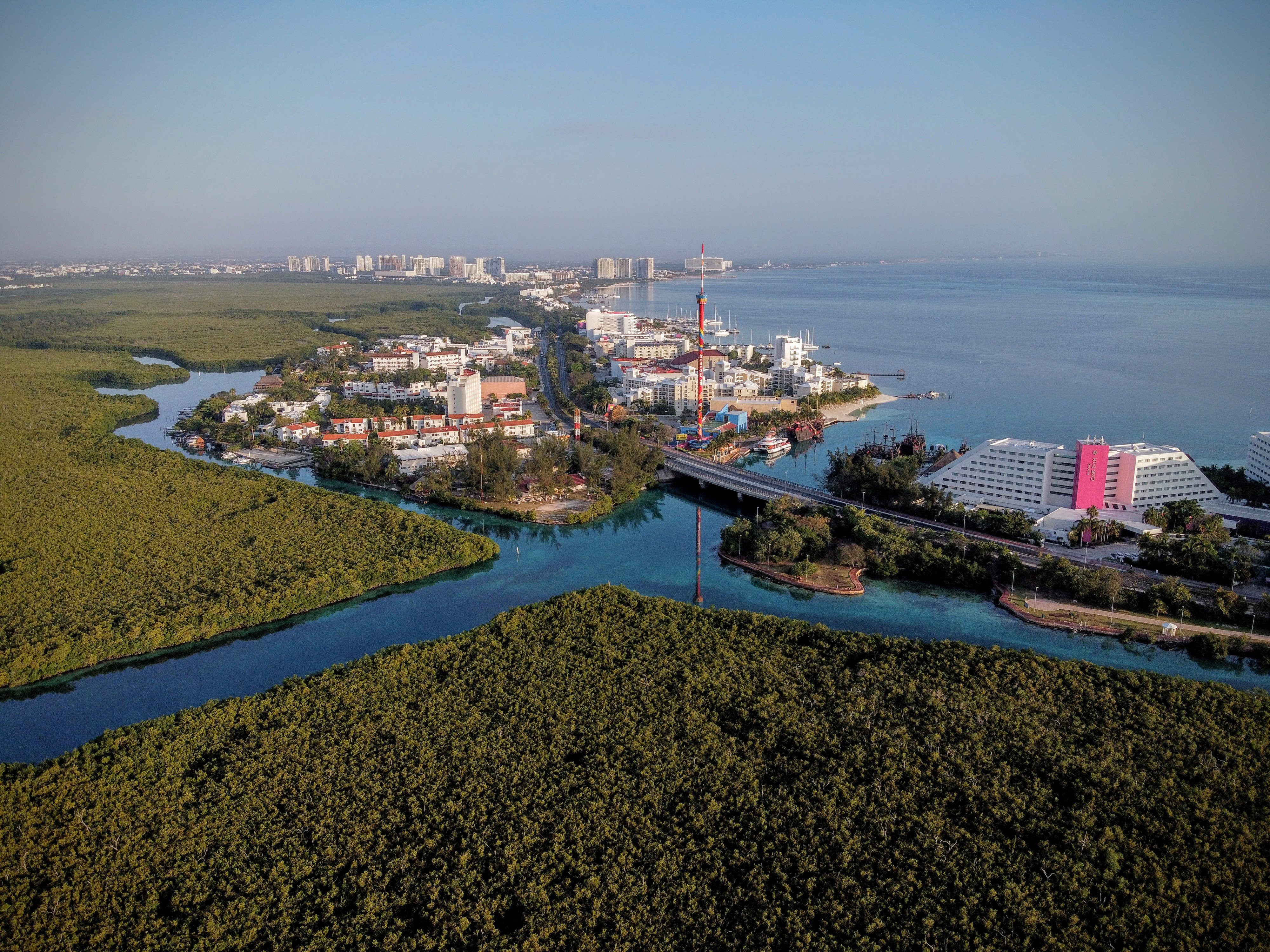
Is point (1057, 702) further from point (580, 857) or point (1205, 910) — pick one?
point (580, 857)

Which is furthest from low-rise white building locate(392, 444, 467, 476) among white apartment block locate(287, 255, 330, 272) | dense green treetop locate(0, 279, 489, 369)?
white apartment block locate(287, 255, 330, 272)

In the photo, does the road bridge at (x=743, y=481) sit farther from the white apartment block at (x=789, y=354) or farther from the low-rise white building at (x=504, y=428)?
the white apartment block at (x=789, y=354)

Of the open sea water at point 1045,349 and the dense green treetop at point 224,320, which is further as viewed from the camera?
the dense green treetop at point 224,320

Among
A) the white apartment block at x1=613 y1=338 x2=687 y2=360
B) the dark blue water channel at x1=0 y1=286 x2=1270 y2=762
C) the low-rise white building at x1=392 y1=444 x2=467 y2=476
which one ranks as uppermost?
the white apartment block at x1=613 y1=338 x2=687 y2=360

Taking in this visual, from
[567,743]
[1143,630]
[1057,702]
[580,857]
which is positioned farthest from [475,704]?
[1143,630]

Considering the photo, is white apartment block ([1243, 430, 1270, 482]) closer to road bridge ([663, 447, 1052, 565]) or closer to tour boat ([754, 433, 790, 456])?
road bridge ([663, 447, 1052, 565])

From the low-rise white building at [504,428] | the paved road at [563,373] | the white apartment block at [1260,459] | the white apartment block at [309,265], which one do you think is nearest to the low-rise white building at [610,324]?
the paved road at [563,373]

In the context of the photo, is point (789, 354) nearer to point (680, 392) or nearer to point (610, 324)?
point (680, 392)
